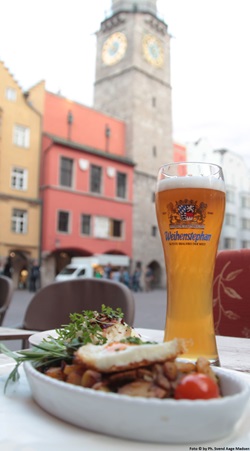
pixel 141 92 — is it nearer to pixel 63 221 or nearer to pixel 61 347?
pixel 63 221

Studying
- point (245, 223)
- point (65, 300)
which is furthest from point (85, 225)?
point (245, 223)

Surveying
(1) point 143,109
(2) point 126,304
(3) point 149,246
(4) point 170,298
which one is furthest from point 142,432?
(1) point 143,109

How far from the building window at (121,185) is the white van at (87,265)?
400 centimetres

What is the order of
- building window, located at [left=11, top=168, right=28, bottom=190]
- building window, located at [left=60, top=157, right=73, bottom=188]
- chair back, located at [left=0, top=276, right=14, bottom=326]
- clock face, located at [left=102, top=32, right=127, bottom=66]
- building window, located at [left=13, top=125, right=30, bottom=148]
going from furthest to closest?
clock face, located at [left=102, top=32, right=127, bottom=66] → building window, located at [left=60, top=157, right=73, bottom=188] → building window, located at [left=13, top=125, right=30, bottom=148] → building window, located at [left=11, top=168, right=28, bottom=190] → chair back, located at [left=0, top=276, right=14, bottom=326]

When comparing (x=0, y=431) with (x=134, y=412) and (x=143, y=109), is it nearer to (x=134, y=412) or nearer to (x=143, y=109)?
(x=134, y=412)

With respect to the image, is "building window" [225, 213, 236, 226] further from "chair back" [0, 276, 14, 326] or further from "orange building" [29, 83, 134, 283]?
"chair back" [0, 276, 14, 326]

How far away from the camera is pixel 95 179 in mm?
23906

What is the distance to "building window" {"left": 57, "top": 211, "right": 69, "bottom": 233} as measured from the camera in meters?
21.8

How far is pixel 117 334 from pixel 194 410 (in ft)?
1.05

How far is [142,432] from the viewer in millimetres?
425

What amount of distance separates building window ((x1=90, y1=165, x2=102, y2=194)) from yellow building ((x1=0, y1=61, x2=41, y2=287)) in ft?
10.8

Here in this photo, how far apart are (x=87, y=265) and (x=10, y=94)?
9.30 metres

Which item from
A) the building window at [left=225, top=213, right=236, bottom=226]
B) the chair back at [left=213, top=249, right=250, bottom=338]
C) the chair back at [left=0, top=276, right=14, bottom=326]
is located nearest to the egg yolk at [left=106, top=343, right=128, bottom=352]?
the chair back at [left=213, top=249, right=250, bottom=338]

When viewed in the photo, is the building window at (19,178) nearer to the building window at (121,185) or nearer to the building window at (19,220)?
the building window at (19,220)
